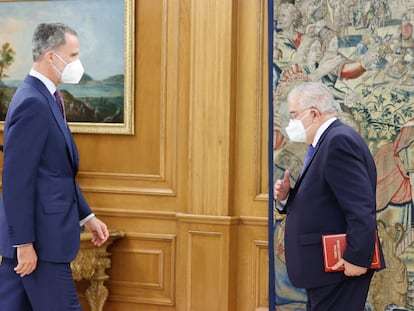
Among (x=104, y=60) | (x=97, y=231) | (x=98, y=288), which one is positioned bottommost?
(x=98, y=288)

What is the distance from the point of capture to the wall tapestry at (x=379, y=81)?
4961 mm

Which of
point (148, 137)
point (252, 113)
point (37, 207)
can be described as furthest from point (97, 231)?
point (148, 137)

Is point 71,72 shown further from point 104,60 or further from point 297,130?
point 104,60

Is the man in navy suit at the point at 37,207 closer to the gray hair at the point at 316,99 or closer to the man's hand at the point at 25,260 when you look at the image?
the man's hand at the point at 25,260

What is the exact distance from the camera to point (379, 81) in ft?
16.4

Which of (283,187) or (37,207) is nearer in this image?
(37,207)

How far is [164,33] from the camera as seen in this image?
620cm

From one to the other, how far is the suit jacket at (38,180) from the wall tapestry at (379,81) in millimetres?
1683

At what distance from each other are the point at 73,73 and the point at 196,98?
1.88 m

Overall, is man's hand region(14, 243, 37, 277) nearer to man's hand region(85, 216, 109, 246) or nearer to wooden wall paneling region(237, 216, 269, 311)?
man's hand region(85, 216, 109, 246)

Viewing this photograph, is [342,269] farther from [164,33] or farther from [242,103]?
[164,33]

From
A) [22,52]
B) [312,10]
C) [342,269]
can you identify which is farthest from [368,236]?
[22,52]

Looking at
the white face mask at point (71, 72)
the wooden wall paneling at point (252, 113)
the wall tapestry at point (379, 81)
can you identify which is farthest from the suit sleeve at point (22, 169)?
the wooden wall paneling at point (252, 113)

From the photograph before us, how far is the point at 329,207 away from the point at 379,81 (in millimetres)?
1330
